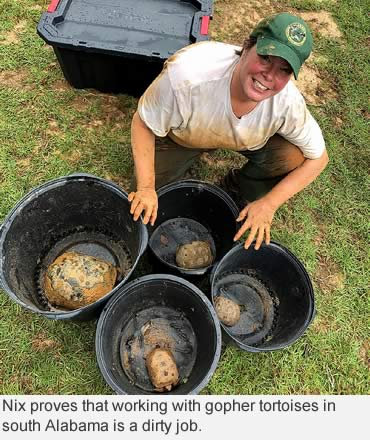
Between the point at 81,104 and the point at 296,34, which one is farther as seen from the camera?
the point at 81,104

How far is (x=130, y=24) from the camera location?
256 centimetres

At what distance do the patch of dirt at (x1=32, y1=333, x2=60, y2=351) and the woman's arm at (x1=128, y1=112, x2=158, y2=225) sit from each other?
33.0 inches

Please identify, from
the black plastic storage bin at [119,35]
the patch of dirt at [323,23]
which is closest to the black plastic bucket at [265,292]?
the black plastic storage bin at [119,35]

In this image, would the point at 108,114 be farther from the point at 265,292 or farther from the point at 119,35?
the point at 265,292

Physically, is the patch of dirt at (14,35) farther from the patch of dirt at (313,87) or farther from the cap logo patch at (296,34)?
the cap logo patch at (296,34)

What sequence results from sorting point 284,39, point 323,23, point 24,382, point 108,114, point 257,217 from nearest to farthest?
1. point 284,39
2. point 257,217
3. point 24,382
4. point 108,114
5. point 323,23

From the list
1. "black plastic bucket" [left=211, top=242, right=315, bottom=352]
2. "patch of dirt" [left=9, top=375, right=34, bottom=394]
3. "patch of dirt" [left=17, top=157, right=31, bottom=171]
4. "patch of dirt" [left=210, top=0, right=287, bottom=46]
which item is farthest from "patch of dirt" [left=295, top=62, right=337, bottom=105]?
"patch of dirt" [left=9, top=375, right=34, bottom=394]

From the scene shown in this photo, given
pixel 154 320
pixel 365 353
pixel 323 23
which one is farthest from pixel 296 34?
pixel 323 23

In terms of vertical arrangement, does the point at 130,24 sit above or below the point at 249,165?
above

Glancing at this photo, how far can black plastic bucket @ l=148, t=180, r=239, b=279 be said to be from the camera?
6.98 feet

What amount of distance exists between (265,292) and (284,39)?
145 cm

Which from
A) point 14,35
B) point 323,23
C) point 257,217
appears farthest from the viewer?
point 323,23

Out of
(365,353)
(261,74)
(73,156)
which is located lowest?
(365,353)

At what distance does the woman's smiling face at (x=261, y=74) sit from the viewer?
4.29 feet
